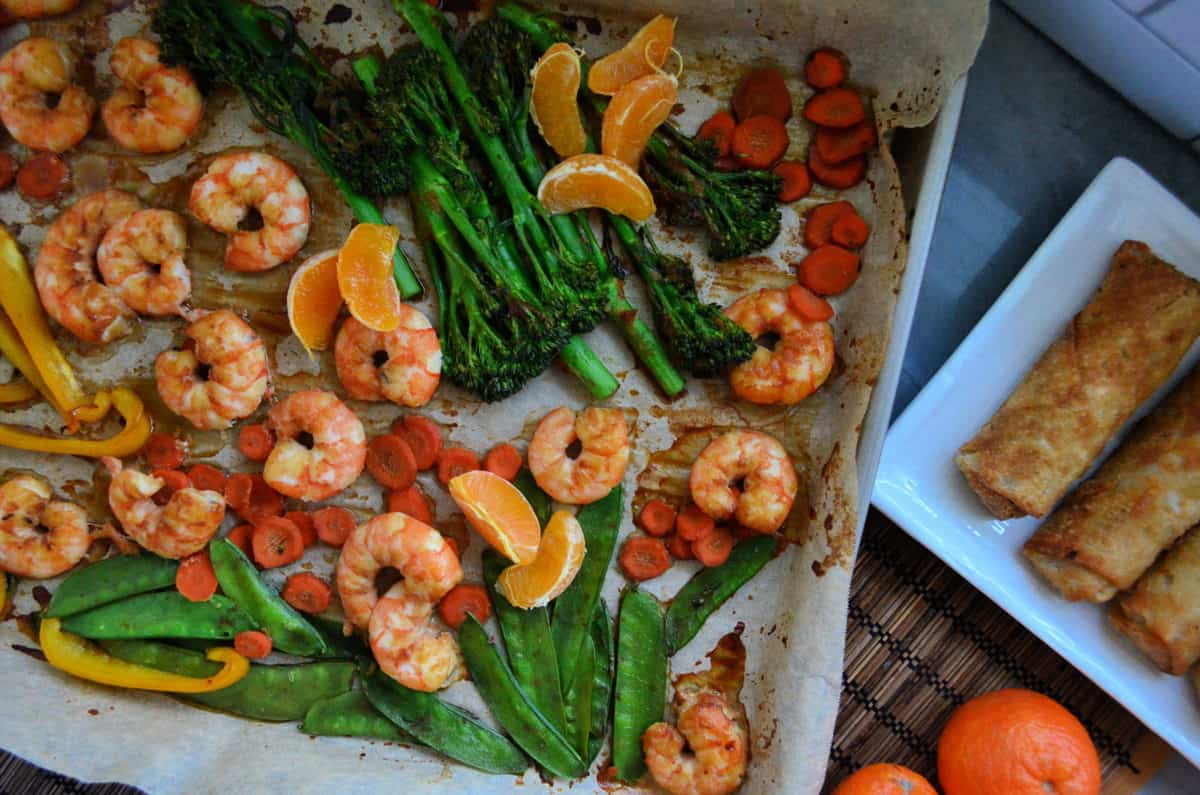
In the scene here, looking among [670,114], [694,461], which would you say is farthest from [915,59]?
[694,461]

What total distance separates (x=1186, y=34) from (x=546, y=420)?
2.41 m

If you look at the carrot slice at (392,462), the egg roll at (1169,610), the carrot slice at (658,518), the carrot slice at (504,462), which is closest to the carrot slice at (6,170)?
the carrot slice at (392,462)

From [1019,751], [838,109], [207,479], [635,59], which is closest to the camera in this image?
[1019,751]

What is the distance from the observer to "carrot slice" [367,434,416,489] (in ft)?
11.2

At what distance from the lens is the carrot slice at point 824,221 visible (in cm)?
342

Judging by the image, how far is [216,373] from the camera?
132 inches

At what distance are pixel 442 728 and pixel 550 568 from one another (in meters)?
0.68

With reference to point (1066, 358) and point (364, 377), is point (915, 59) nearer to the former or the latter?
point (1066, 358)

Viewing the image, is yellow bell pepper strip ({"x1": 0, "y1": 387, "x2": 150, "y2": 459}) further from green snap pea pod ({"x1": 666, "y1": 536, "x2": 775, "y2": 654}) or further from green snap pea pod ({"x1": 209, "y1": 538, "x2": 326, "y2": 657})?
green snap pea pod ({"x1": 666, "y1": 536, "x2": 775, "y2": 654})

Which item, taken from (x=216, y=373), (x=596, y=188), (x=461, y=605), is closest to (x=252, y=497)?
(x=216, y=373)

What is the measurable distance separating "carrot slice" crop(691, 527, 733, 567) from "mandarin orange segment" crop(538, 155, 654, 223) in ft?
3.64

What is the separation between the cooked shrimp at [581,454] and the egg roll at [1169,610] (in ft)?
5.87

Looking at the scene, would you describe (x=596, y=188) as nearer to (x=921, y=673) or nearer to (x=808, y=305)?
(x=808, y=305)

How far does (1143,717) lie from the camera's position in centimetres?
331
